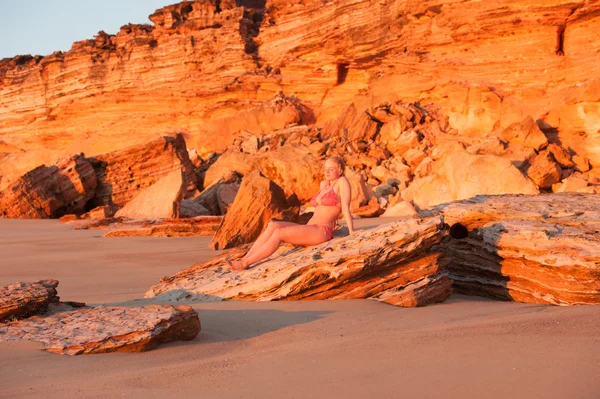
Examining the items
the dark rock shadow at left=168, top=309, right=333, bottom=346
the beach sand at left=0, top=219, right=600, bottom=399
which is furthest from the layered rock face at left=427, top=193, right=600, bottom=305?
the dark rock shadow at left=168, top=309, right=333, bottom=346

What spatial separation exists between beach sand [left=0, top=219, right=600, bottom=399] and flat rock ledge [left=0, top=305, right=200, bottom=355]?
6 cm

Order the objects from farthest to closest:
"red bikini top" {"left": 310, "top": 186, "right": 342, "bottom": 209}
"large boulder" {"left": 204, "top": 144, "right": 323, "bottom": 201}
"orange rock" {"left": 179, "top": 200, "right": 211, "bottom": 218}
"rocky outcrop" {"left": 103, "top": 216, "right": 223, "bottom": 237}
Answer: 1. "large boulder" {"left": 204, "top": 144, "right": 323, "bottom": 201}
2. "orange rock" {"left": 179, "top": 200, "right": 211, "bottom": 218}
3. "rocky outcrop" {"left": 103, "top": 216, "right": 223, "bottom": 237}
4. "red bikini top" {"left": 310, "top": 186, "right": 342, "bottom": 209}

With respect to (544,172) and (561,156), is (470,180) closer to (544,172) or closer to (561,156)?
(544,172)

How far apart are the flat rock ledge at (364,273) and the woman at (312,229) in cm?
31

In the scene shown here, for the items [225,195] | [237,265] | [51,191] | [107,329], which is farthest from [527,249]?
[51,191]

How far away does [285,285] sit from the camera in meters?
4.71

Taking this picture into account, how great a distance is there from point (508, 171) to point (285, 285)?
874 centimetres

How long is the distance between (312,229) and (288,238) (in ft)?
0.70

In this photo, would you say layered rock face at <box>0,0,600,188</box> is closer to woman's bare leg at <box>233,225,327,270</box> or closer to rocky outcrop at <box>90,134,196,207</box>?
rocky outcrop at <box>90,134,196,207</box>

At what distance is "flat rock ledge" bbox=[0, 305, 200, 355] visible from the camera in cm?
329

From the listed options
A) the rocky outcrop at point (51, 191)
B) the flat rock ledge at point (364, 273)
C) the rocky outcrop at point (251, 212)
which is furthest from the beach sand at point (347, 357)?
the rocky outcrop at point (51, 191)

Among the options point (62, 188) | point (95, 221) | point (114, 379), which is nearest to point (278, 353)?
point (114, 379)

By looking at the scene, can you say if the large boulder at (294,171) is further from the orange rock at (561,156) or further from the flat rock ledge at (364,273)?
the flat rock ledge at (364,273)

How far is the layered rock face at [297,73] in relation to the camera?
16844 mm
